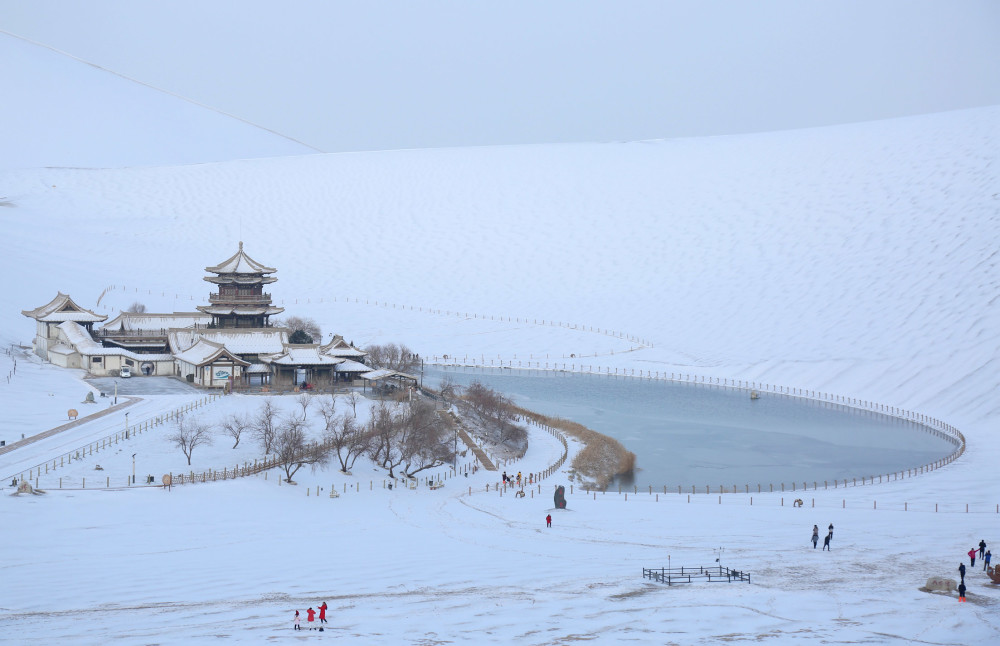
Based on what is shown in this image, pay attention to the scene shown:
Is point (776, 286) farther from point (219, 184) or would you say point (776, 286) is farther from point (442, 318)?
point (219, 184)

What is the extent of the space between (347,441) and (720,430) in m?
A: 17.5

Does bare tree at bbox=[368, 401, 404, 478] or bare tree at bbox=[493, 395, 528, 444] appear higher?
bare tree at bbox=[493, 395, 528, 444]

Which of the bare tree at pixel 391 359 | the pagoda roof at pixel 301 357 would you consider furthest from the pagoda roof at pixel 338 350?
the bare tree at pixel 391 359

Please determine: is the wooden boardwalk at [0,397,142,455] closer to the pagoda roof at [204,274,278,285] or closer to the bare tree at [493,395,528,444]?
the pagoda roof at [204,274,278,285]

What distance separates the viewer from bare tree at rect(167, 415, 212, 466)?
34219 mm

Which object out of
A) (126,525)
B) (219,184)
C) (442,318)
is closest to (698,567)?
(126,525)

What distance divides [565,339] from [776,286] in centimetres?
1427

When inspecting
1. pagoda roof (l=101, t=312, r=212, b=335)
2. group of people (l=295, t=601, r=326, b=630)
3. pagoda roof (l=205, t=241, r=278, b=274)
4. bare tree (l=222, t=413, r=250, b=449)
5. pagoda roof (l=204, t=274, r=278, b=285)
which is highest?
pagoda roof (l=205, t=241, r=278, b=274)

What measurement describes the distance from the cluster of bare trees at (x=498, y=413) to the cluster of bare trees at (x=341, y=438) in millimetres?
3959

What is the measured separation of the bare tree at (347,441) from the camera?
3562 centimetres

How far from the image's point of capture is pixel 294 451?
34562mm

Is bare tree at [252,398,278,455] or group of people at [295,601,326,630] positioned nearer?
group of people at [295,601,326,630]

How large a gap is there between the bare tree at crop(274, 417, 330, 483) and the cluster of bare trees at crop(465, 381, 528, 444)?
28.9 feet

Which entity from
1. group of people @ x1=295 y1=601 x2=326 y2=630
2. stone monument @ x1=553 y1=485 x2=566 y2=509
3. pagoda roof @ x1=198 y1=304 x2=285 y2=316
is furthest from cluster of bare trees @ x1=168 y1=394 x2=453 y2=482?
group of people @ x1=295 y1=601 x2=326 y2=630
